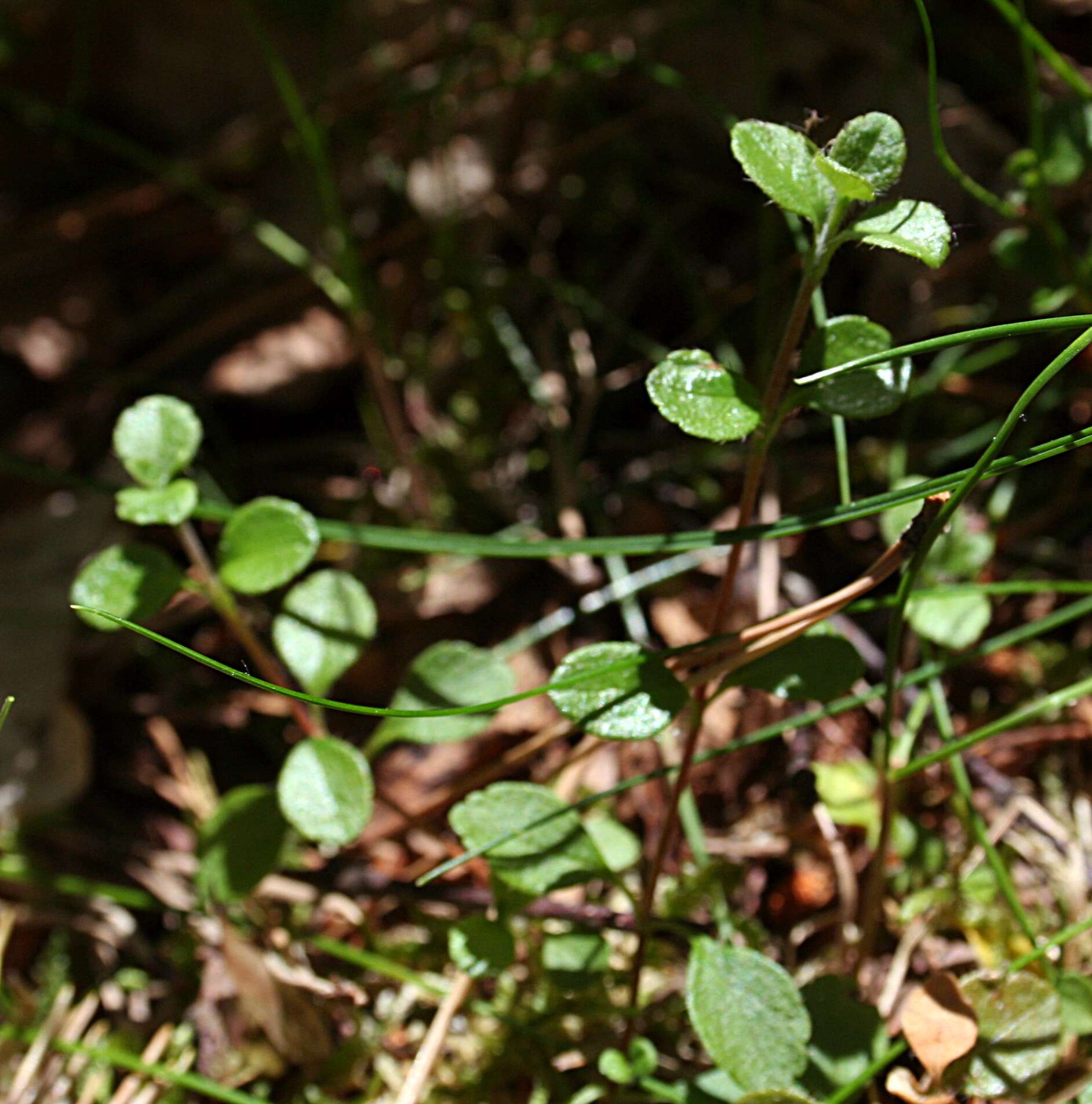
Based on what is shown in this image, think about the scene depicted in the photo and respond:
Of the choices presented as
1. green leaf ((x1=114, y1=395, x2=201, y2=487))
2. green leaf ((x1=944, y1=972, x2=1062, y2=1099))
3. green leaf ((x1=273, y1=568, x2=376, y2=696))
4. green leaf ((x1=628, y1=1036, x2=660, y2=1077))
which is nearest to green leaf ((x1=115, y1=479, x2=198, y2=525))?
green leaf ((x1=114, y1=395, x2=201, y2=487))

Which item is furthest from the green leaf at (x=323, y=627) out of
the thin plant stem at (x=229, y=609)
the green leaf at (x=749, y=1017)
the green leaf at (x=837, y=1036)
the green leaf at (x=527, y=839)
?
the green leaf at (x=837, y=1036)

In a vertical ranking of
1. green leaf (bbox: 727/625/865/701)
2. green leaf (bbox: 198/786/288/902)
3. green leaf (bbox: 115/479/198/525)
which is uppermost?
green leaf (bbox: 115/479/198/525)

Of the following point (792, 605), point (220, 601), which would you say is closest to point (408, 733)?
point (220, 601)

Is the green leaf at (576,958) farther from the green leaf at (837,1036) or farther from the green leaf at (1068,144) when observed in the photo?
the green leaf at (1068,144)

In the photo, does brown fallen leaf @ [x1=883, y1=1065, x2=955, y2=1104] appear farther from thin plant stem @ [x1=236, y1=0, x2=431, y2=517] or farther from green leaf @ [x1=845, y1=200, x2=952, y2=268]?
thin plant stem @ [x1=236, y1=0, x2=431, y2=517]

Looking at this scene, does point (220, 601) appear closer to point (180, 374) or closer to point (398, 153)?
point (180, 374)
